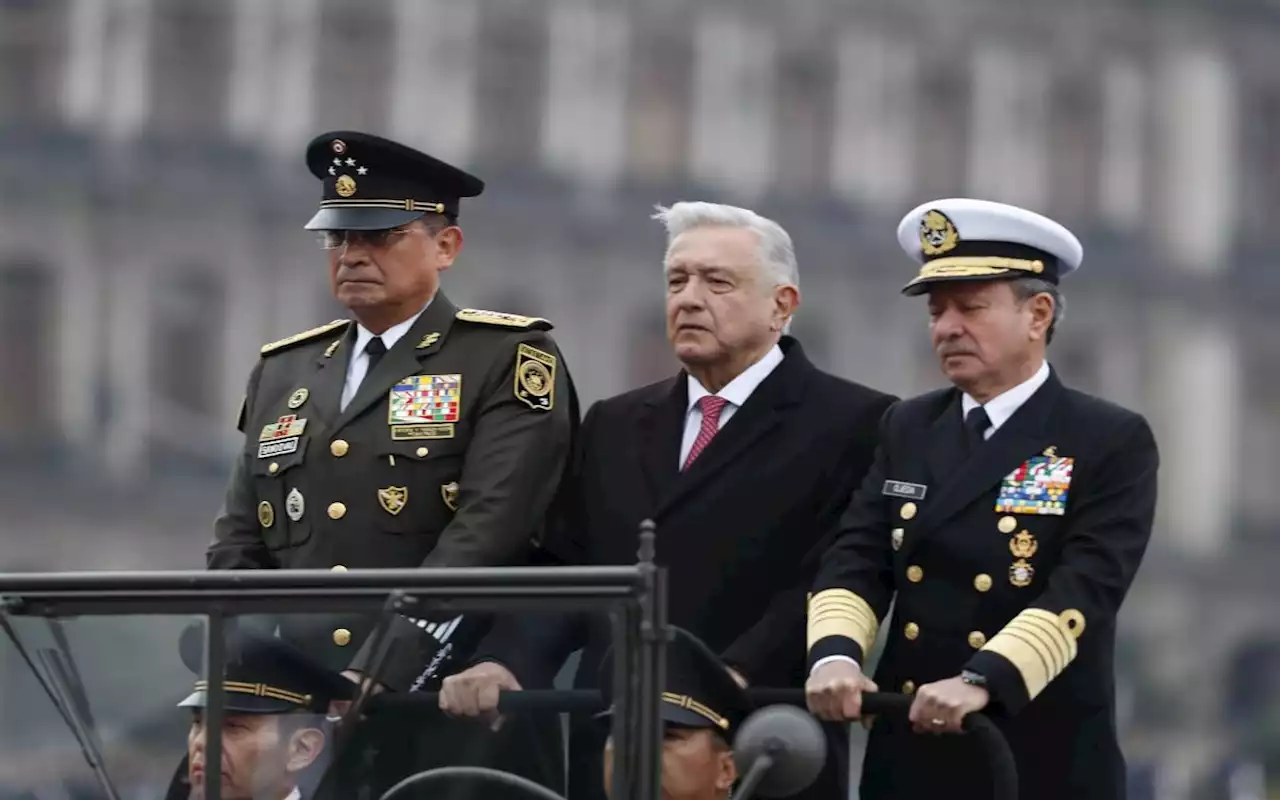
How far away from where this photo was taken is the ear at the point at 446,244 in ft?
21.5

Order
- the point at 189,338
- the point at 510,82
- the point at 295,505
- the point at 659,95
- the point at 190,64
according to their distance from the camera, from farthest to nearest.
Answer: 1. the point at 659,95
2. the point at 510,82
3. the point at 190,64
4. the point at 189,338
5. the point at 295,505

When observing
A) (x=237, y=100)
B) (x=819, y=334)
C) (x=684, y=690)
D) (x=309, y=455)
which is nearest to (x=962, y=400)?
(x=684, y=690)

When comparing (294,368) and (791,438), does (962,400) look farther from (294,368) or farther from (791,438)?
(294,368)

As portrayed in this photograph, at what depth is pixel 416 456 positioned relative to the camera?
6.37 metres

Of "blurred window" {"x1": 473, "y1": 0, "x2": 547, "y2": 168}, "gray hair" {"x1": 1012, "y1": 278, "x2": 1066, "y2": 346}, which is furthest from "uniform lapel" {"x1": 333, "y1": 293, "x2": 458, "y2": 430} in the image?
"blurred window" {"x1": 473, "y1": 0, "x2": 547, "y2": 168}

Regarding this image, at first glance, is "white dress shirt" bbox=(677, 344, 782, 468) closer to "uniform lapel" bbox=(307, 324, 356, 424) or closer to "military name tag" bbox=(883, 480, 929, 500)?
"military name tag" bbox=(883, 480, 929, 500)

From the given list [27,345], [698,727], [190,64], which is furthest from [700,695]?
[190,64]

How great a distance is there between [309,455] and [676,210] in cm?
89

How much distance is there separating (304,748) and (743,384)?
1542 mm

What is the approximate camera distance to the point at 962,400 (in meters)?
6.29

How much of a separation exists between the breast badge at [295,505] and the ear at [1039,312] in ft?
4.86

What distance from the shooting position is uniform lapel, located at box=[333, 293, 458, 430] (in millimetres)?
6480

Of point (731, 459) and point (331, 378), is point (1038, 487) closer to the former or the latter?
point (731, 459)

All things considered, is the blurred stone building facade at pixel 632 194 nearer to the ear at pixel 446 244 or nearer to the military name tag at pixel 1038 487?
the ear at pixel 446 244
